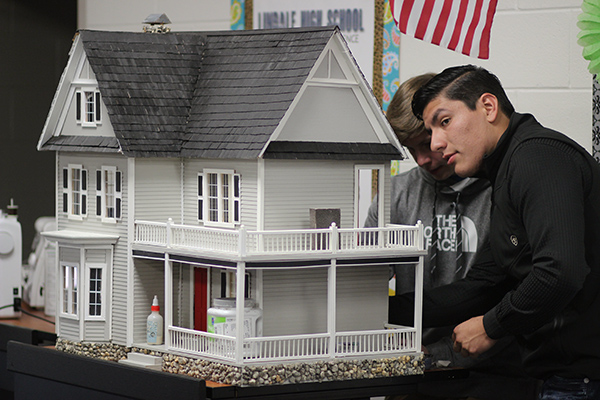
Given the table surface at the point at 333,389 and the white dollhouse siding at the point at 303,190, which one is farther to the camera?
the white dollhouse siding at the point at 303,190

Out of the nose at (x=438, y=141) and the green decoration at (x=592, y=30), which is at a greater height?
the green decoration at (x=592, y=30)

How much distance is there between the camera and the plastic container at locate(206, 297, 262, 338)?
75.7 inches

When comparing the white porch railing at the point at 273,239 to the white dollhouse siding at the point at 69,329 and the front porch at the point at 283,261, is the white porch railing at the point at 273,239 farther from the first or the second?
the white dollhouse siding at the point at 69,329

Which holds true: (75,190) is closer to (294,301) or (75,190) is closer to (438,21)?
(294,301)

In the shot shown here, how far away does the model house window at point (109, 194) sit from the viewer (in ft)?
7.02

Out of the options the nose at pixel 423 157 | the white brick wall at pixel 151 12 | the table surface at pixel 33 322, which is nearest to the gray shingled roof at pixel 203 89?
the nose at pixel 423 157

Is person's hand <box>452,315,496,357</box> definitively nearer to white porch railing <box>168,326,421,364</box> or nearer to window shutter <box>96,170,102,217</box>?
white porch railing <box>168,326,421,364</box>

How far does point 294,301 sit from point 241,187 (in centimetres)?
29

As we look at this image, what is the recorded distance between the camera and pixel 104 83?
6.86ft

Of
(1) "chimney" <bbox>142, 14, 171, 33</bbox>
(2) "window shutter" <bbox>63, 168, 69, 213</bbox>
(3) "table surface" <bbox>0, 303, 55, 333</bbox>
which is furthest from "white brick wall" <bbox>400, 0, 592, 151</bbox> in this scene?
(3) "table surface" <bbox>0, 303, 55, 333</bbox>

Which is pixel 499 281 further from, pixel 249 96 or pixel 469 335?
pixel 249 96

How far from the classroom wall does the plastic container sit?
1.27 metres

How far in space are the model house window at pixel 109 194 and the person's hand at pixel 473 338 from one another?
2.82ft

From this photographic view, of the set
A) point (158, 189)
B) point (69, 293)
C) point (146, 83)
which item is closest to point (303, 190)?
point (158, 189)
